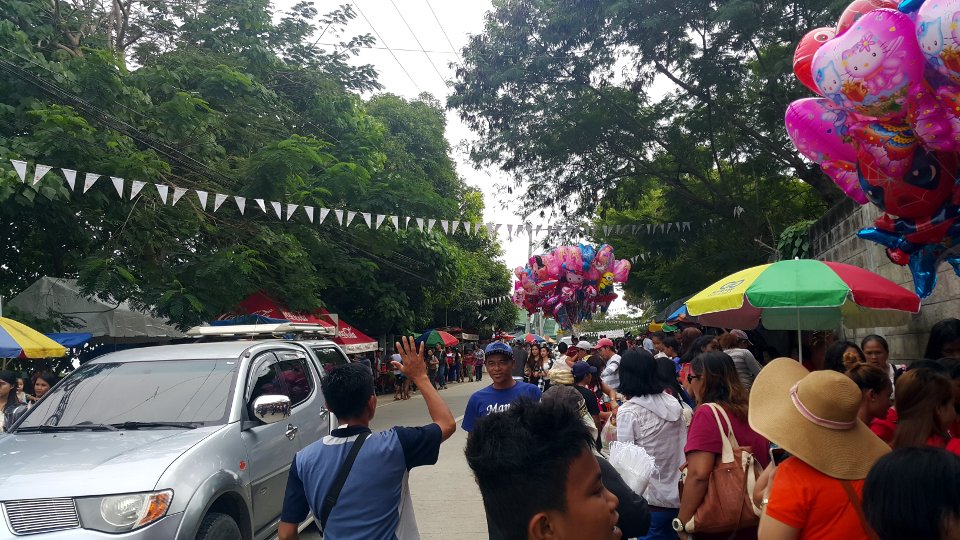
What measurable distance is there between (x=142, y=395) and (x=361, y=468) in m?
2.96

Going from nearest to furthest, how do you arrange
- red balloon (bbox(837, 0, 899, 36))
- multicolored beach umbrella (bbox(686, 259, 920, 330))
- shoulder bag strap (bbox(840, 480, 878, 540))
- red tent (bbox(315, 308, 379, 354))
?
1. shoulder bag strap (bbox(840, 480, 878, 540))
2. red balloon (bbox(837, 0, 899, 36))
3. multicolored beach umbrella (bbox(686, 259, 920, 330))
4. red tent (bbox(315, 308, 379, 354))

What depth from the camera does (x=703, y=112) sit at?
16.8 metres

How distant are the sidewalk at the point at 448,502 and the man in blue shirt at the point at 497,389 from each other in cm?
81

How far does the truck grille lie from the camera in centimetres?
400

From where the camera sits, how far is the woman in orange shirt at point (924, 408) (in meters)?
3.20

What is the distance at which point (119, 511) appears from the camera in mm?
4105

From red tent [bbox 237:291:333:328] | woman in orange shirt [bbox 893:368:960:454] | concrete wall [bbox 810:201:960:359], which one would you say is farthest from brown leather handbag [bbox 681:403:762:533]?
red tent [bbox 237:291:333:328]

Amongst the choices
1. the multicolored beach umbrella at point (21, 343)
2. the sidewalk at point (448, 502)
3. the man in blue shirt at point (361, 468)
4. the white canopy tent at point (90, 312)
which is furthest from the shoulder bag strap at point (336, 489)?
the white canopy tent at point (90, 312)

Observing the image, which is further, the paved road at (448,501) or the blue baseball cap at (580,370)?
the paved road at (448,501)

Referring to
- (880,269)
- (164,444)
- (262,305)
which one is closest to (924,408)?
(164,444)

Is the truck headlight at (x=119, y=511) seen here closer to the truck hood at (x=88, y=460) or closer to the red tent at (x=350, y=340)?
the truck hood at (x=88, y=460)

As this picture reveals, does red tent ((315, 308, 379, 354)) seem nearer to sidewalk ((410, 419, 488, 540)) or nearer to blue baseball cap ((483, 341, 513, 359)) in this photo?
sidewalk ((410, 419, 488, 540))

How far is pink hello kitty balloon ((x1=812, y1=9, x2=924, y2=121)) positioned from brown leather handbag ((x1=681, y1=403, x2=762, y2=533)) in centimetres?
193

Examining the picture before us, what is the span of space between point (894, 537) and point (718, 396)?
2.06 metres
